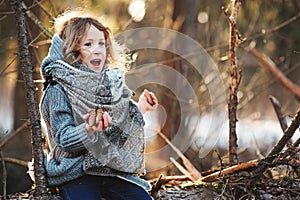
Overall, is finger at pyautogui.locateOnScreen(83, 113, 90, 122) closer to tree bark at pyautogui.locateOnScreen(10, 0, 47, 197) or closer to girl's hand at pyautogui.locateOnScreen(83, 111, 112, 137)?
girl's hand at pyautogui.locateOnScreen(83, 111, 112, 137)

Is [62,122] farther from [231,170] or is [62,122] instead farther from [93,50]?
[231,170]

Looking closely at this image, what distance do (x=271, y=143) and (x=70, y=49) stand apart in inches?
178

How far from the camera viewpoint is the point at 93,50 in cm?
251

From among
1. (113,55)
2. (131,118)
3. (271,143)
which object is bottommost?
(271,143)

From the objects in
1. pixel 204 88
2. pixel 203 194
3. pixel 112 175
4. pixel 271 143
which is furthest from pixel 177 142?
pixel 112 175

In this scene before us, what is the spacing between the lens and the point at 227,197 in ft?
8.89

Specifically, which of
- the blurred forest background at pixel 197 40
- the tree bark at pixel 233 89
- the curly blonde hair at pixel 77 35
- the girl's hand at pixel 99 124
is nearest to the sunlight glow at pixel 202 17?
the blurred forest background at pixel 197 40

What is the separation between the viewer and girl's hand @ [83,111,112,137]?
2145mm

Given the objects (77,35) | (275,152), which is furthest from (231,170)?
→ (77,35)

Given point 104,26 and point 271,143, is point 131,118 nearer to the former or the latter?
point 104,26

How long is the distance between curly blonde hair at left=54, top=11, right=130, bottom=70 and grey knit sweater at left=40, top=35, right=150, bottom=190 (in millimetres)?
48

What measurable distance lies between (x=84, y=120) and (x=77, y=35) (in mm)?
392

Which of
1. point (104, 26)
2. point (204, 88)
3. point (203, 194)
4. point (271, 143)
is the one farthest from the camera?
point (271, 143)

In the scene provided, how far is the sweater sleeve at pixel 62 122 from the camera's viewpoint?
229 cm
